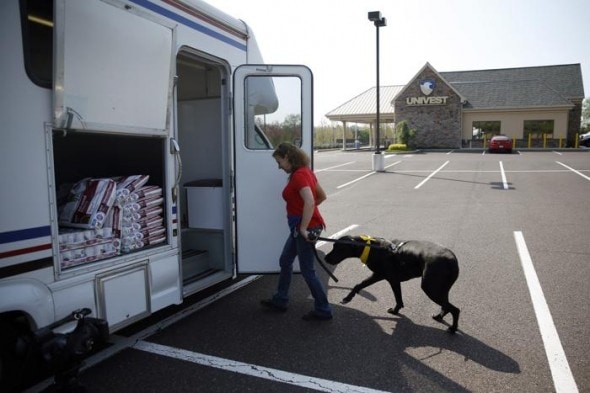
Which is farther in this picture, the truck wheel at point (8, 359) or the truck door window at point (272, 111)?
the truck door window at point (272, 111)

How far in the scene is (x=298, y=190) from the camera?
13.6 feet

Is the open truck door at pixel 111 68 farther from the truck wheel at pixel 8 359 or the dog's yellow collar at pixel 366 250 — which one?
the dog's yellow collar at pixel 366 250

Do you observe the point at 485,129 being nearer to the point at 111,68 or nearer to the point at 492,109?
the point at 492,109

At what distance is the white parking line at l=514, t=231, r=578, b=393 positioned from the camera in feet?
10.7

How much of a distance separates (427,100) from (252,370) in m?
36.8

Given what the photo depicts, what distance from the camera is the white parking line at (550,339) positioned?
3254mm

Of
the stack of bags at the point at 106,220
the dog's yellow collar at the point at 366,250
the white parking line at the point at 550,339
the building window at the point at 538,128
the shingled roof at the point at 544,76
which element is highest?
the shingled roof at the point at 544,76

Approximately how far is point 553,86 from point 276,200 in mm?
40081

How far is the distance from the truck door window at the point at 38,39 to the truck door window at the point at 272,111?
206cm

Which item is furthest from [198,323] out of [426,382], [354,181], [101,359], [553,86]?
[553,86]

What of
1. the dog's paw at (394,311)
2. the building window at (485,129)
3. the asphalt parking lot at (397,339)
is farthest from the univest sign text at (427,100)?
the dog's paw at (394,311)

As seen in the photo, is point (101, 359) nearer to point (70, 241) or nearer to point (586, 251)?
point (70, 241)

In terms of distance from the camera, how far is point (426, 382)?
3.31 meters

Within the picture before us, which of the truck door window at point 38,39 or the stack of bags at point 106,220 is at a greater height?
the truck door window at point 38,39
